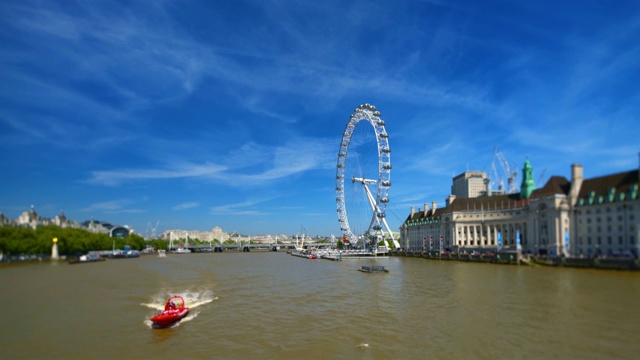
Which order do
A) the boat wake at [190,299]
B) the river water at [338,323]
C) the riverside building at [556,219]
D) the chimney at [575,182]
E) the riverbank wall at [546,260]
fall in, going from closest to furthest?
the river water at [338,323] < the boat wake at [190,299] < the riverbank wall at [546,260] < the riverside building at [556,219] < the chimney at [575,182]

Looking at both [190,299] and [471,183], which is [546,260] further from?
[471,183]

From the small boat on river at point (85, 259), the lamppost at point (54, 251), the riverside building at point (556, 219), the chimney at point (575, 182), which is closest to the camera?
the riverside building at point (556, 219)

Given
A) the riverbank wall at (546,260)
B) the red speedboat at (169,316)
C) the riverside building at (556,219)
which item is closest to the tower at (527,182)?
the riverside building at (556,219)

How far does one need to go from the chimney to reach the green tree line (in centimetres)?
8771

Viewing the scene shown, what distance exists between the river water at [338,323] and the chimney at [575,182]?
34288mm

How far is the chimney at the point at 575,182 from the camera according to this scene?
2625 inches

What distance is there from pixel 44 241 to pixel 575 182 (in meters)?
90.2

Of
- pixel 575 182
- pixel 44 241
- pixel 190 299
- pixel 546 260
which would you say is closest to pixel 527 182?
pixel 575 182

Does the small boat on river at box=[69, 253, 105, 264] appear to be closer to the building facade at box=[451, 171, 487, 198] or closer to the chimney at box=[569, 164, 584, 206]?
the chimney at box=[569, 164, 584, 206]

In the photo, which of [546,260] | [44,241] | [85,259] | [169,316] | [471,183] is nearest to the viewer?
[169,316]

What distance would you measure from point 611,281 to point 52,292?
4436 centimetres

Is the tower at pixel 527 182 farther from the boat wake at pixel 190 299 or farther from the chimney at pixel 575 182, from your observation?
the boat wake at pixel 190 299

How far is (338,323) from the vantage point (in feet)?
70.3

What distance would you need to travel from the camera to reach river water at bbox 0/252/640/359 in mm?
16609
